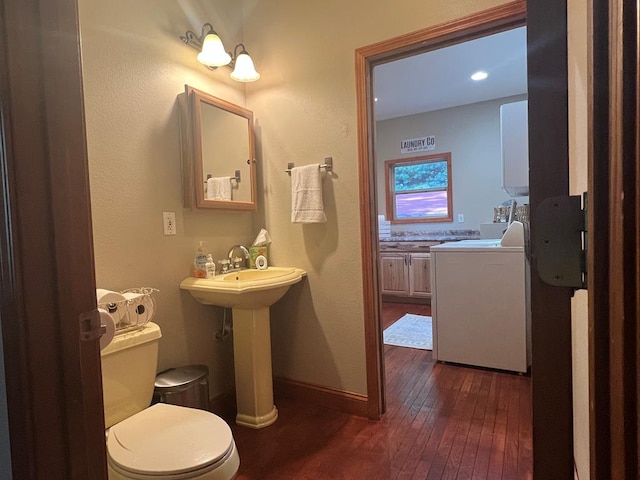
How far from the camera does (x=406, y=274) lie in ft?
15.8

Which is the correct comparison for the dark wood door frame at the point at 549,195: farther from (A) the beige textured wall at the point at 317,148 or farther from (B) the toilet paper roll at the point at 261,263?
(B) the toilet paper roll at the point at 261,263

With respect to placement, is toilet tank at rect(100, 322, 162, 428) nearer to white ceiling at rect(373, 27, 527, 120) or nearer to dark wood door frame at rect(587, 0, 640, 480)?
dark wood door frame at rect(587, 0, 640, 480)

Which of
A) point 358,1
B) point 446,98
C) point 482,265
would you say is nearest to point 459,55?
point 446,98

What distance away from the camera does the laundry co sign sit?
16.7 feet

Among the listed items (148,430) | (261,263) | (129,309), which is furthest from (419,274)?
(148,430)

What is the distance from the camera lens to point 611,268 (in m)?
0.33

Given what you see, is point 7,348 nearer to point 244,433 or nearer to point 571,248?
point 571,248

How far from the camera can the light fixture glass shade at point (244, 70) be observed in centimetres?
216

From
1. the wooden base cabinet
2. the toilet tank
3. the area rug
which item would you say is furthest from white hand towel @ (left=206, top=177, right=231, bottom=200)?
the wooden base cabinet

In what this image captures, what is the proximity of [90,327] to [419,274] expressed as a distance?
4397 millimetres

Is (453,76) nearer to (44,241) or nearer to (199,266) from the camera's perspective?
(199,266)

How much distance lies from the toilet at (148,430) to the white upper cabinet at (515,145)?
2724 mm

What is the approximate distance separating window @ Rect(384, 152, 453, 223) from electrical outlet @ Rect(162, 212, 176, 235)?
400 centimetres

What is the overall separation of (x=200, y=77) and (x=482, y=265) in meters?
2.25
